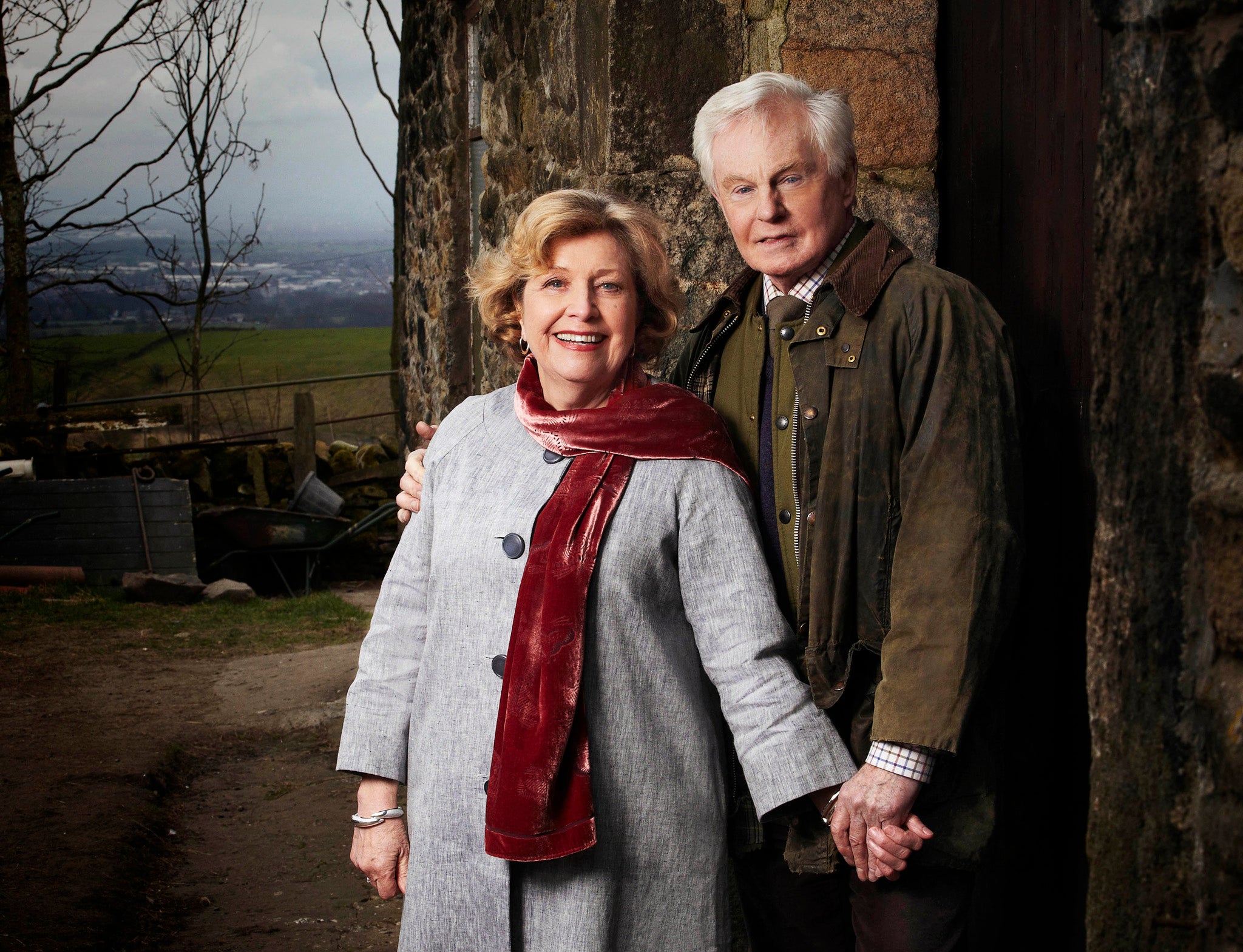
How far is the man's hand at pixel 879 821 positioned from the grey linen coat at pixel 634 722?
0.06 m

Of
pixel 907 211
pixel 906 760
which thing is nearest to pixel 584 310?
pixel 906 760

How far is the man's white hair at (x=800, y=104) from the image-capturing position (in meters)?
1.73

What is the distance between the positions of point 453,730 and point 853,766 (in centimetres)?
63

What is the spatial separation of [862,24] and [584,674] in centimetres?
171

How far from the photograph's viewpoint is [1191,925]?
102 cm

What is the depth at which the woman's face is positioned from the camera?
1777 mm

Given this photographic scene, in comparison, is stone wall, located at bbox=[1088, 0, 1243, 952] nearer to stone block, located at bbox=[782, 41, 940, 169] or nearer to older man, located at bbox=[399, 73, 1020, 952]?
older man, located at bbox=[399, 73, 1020, 952]

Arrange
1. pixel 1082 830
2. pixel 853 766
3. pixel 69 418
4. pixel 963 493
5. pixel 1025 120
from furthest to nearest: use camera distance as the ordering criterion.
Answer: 1. pixel 69 418
2. pixel 1025 120
3. pixel 1082 830
4. pixel 853 766
5. pixel 963 493

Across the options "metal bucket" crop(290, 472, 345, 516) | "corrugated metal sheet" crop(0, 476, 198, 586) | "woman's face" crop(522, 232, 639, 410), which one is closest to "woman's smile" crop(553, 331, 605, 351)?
"woman's face" crop(522, 232, 639, 410)

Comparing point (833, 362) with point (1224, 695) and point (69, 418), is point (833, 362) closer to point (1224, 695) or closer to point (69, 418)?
point (1224, 695)

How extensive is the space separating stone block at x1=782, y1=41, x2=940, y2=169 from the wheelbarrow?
668cm

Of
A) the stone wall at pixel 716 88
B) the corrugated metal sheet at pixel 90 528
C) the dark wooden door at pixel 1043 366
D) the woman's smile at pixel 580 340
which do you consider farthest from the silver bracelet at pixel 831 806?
the corrugated metal sheet at pixel 90 528

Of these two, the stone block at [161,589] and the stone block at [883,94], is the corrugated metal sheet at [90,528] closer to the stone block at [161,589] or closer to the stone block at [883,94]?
the stone block at [161,589]

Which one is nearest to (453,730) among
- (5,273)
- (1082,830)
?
(1082,830)
